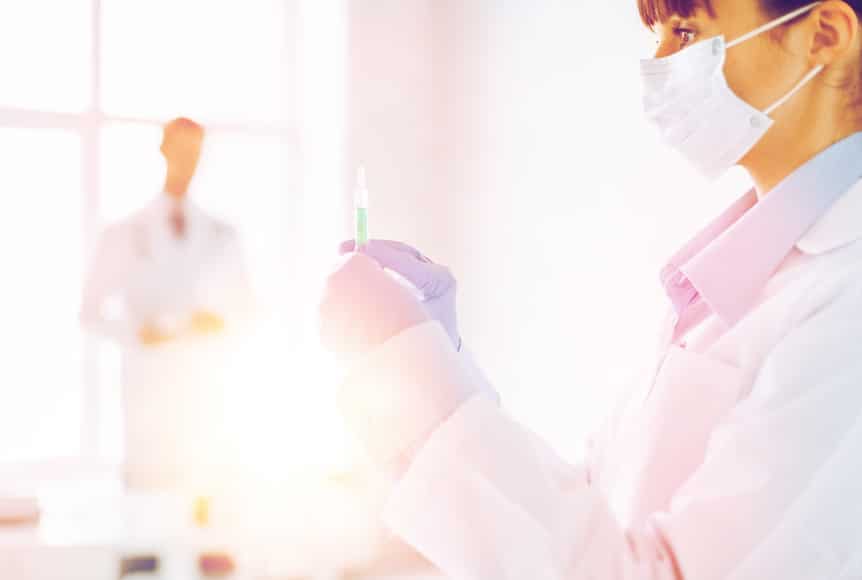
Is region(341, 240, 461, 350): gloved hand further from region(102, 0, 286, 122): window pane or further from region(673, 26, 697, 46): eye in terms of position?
region(102, 0, 286, 122): window pane

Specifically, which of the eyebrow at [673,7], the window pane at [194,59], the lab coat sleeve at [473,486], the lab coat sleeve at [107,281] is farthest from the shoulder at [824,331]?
the window pane at [194,59]

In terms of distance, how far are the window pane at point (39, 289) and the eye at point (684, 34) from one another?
2.64 metres

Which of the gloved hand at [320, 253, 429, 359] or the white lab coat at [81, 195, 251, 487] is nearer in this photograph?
the gloved hand at [320, 253, 429, 359]

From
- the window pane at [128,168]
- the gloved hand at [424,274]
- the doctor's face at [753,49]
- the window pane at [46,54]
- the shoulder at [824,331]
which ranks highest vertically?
the window pane at [46,54]

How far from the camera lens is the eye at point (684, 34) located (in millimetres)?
717

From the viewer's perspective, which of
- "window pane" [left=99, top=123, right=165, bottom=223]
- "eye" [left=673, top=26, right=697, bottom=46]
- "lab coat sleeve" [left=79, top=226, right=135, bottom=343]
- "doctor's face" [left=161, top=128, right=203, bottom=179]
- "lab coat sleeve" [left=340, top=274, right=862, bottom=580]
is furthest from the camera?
"window pane" [left=99, top=123, right=165, bottom=223]

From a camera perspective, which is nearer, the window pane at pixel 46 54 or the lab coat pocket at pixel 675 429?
the lab coat pocket at pixel 675 429

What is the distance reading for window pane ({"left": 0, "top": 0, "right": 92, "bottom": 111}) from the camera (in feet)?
9.67

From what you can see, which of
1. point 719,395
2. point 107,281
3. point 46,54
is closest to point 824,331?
point 719,395

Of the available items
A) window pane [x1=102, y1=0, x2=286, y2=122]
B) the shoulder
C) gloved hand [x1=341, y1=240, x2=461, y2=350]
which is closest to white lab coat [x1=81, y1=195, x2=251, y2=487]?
window pane [x1=102, y1=0, x2=286, y2=122]

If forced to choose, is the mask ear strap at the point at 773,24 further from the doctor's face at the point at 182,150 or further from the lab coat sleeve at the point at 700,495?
the doctor's face at the point at 182,150

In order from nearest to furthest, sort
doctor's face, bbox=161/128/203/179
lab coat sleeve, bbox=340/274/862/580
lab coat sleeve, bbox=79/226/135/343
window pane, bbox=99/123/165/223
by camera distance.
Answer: lab coat sleeve, bbox=340/274/862/580, lab coat sleeve, bbox=79/226/135/343, doctor's face, bbox=161/128/203/179, window pane, bbox=99/123/165/223

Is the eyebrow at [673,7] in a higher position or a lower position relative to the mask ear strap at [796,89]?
higher

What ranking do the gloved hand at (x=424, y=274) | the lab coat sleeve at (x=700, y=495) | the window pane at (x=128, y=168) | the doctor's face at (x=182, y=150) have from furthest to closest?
1. the window pane at (x=128, y=168)
2. the doctor's face at (x=182, y=150)
3. the gloved hand at (x=424, y=274)
4. the lab coat sleeve at (x=700, y=495)
